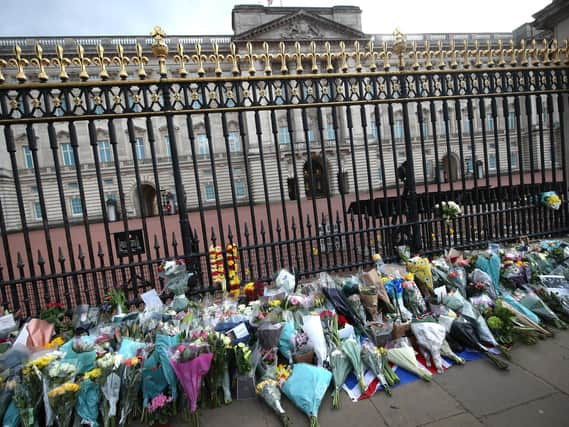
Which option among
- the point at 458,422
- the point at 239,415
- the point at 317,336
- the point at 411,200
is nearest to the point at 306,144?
the point at 411,200

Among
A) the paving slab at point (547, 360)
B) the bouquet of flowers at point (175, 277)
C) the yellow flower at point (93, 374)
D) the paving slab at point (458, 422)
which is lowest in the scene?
the paving slab at point (458, 422)

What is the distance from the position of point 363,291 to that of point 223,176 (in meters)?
23.1

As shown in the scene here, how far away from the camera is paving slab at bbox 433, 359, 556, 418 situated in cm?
234

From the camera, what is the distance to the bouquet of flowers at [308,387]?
7.86ft

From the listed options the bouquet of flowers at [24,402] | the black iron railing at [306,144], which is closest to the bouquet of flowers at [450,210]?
the black iron railing at [306,144]

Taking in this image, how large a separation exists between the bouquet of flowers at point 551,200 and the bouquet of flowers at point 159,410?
6294 mm

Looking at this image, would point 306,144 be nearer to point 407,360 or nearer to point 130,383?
point 407,360

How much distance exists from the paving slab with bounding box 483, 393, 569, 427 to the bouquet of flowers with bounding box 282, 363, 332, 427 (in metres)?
1.14

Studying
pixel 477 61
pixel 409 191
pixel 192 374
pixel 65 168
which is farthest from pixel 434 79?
pixel 65 168

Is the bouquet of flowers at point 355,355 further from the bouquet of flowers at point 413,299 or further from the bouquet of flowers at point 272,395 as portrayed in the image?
the bouquet of flowers at point 413,299

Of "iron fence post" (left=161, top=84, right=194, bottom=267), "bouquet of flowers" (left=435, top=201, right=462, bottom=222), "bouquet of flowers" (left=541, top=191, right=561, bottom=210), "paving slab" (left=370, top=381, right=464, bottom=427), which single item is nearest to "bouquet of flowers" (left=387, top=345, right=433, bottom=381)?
"paving slab" (left=370, top=381, right=464, bottom=427)

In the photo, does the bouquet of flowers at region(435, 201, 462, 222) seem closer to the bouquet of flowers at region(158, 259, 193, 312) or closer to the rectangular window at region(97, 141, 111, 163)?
the bouquet of flowers at region(158, 259, 193, 312)

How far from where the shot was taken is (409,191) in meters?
5.27

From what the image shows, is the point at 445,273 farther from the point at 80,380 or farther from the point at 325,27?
the point at 325,27
